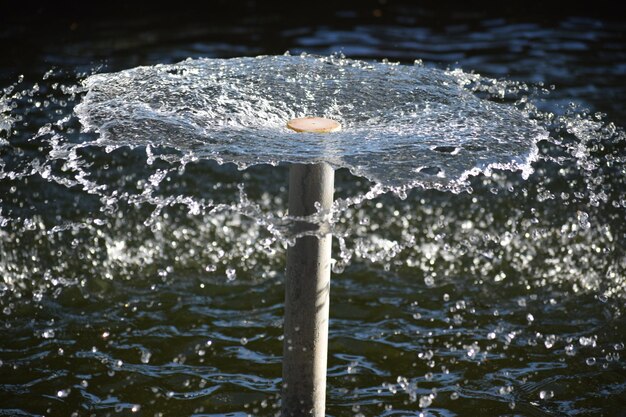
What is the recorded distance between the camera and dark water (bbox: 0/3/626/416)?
12.6ft

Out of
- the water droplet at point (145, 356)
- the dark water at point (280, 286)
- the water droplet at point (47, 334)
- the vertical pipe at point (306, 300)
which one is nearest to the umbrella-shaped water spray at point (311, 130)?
the vertical pipe at point (306, 300)

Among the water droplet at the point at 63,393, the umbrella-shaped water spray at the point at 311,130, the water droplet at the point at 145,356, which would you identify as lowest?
the water droplet at the point at 63,393

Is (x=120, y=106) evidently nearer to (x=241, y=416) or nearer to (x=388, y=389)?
(x=241, y=416)

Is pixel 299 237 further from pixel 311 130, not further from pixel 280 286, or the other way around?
pixel 280 286

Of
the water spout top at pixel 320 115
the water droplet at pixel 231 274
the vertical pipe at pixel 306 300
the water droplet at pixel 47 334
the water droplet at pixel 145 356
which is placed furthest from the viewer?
the water droplet at pixel 231 274

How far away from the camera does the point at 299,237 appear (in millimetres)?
3076

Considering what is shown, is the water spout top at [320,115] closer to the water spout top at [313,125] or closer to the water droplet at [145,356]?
the water spout top at [313,125]

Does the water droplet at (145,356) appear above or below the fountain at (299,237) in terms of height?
below

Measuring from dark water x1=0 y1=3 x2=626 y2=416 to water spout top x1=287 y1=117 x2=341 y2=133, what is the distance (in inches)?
13.5

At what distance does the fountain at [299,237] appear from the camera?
3273mm

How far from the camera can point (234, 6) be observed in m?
9.65

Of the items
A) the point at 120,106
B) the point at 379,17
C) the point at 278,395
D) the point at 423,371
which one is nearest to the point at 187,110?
the point at 120,106

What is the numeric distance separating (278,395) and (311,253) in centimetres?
90

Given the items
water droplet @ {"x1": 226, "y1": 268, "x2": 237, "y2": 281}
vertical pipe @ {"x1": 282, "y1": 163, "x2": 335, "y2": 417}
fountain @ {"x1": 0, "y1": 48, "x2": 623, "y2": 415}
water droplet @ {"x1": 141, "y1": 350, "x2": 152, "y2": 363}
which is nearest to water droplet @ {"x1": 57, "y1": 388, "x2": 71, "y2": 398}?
fountain @ {"x1": 0, "y1": 48, "x2": 623, "y2": 415}
